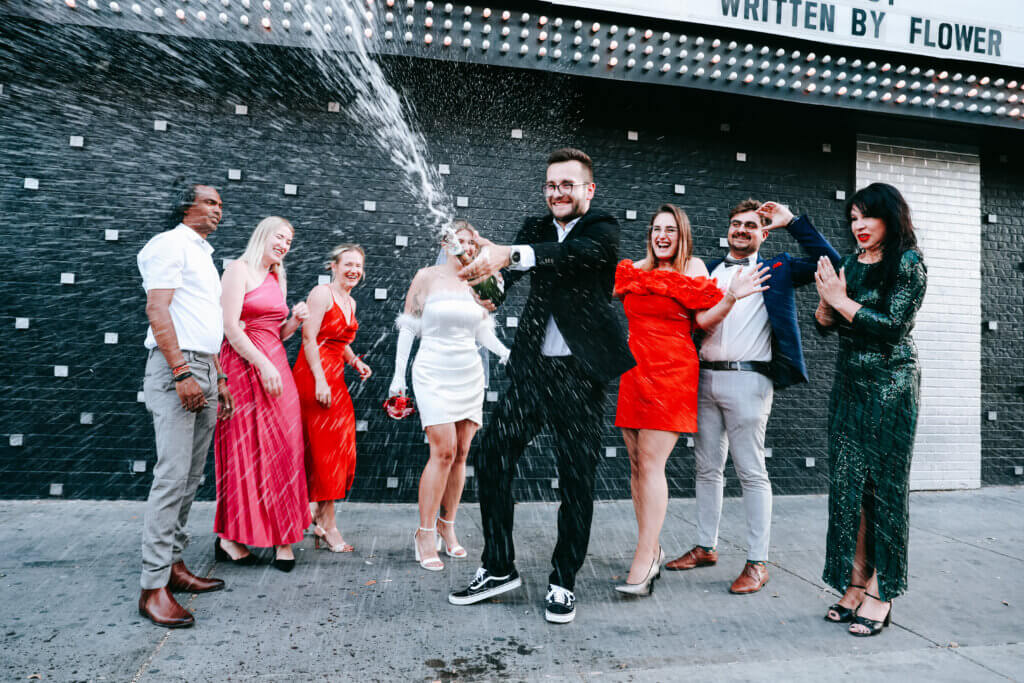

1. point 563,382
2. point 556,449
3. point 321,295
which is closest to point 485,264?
point 563,382

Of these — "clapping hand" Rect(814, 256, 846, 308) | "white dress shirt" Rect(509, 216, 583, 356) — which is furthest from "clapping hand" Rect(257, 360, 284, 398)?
"clapping hand" Rect(814, 256, 846, 308)

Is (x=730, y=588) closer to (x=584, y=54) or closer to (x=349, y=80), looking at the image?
(x=584, y=54)

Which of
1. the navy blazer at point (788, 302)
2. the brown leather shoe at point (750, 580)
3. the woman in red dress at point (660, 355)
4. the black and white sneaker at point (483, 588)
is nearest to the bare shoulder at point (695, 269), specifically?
the woman in red dress at point (660, 355)

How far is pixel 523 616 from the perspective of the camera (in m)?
3.31

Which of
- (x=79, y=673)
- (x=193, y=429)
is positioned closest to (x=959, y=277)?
(x=193, y=429)

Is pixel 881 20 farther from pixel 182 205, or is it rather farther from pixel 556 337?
pixel 182 205

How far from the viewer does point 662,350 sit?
3830 mm

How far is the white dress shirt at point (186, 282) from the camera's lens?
321 centimetres

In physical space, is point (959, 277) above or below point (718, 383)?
above

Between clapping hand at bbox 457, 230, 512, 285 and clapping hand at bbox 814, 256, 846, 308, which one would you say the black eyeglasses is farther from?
clapping hand at bbox 814, 256, 846, 308

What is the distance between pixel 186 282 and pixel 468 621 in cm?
231

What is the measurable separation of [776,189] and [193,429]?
6.20m

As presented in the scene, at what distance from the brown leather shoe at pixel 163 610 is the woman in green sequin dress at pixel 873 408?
331 cm

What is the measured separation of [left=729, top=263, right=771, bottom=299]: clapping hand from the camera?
368 cm
